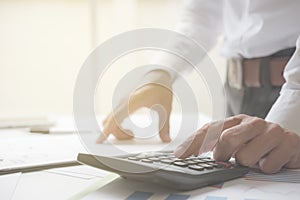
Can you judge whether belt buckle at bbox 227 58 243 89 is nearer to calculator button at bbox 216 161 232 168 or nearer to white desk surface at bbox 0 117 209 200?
white desk surface at bbox 0 117 209 200

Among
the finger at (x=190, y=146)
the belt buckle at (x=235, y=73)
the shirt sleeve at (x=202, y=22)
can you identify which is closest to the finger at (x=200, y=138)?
the finger at (x=190, y=146)

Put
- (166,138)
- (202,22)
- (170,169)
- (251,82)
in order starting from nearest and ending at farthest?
(170,169)
(166,138)
(251,82)
(202,22)

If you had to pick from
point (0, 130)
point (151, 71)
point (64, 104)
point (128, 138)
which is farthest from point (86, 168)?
point (64, 104)

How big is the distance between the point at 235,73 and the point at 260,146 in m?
0.49

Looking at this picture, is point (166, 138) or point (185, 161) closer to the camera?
point (185, 161)

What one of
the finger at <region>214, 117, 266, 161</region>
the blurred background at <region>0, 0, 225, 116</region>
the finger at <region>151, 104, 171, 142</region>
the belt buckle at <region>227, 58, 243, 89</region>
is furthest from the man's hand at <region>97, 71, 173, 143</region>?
the blurred background at <region>0, 0, 225, 116</region>

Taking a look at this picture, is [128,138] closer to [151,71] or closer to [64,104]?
[151,71]

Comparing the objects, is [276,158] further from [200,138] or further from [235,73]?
[235,73]

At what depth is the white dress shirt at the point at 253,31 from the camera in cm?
66

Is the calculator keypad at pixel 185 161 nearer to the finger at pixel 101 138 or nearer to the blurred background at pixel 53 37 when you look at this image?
the finger at pixel 101 138

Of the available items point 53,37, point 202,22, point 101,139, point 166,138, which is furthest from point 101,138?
point 53,37

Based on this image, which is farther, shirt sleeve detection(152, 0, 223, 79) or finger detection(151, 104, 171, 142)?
shirt sleeve detection(152, 0, 223, 79)

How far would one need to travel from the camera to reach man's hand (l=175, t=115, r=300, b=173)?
0.55 meters

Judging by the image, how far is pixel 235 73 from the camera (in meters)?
1.02
